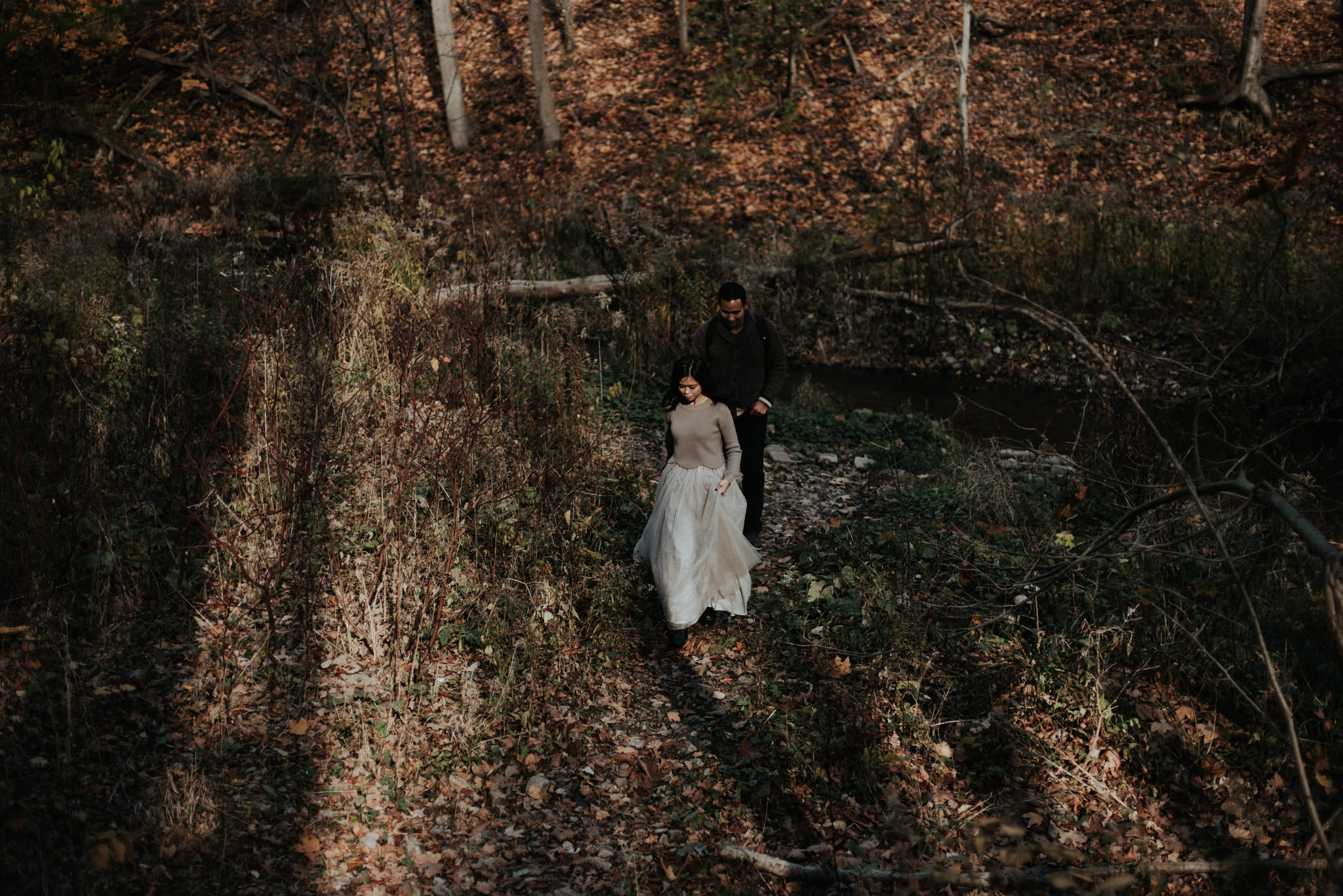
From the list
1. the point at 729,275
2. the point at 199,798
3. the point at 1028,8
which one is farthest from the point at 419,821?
the point at 1028,8

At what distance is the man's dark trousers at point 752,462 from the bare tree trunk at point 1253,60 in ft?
52.0

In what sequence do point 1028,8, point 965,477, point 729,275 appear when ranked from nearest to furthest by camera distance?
point 965,477 < point 729,275 < point 1028,8

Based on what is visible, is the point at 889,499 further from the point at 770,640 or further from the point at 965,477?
the point at 770,640

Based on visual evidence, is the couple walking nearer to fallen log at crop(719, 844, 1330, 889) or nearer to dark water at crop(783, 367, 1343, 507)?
fallen log at crop(719, 844, 1330, 889)

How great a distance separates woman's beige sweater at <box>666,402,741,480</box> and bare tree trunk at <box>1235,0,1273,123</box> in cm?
1670

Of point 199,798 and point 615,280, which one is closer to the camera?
point 199,798

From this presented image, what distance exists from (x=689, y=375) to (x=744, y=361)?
2.93 feet

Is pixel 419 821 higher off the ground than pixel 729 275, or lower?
lower

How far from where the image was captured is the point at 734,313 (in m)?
6.14

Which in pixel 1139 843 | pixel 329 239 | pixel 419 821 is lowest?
pixel 1139 843

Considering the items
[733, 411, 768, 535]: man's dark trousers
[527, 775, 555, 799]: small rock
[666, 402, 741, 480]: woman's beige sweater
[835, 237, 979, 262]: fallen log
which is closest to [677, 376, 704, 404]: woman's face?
[666, 402, 741, 480]: woman's beige sweater

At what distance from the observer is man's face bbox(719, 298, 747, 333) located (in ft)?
20.0

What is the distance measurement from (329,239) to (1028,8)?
17389 millimetres

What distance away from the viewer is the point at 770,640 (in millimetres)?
5828
